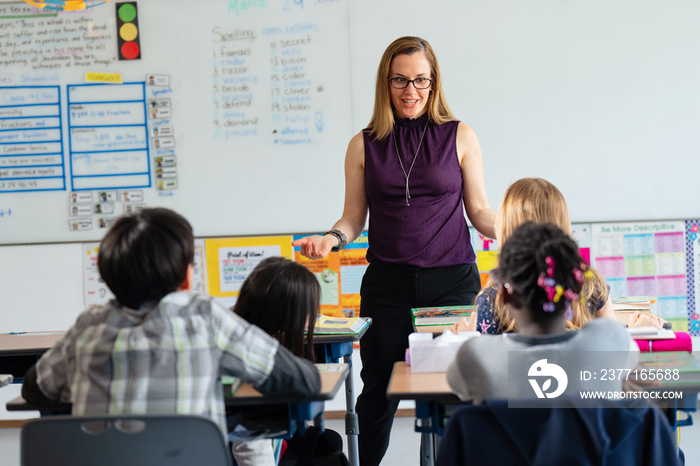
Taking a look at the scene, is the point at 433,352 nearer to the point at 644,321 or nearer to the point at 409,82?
the point at 644,321

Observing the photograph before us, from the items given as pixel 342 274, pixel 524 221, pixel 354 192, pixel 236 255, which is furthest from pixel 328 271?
pixel 524 221

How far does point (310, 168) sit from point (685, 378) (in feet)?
7.70

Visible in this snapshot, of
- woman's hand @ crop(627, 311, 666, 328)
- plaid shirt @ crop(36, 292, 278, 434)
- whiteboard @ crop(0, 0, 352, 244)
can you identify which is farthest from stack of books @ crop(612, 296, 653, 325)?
whiteboard @ crop(0, 0, 352, 244)

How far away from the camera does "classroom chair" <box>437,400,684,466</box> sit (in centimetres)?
101

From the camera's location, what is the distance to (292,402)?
4.47 feet

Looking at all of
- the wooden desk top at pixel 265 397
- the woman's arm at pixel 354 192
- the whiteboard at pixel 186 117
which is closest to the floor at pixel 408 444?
the whiteboard at pixel 186 117

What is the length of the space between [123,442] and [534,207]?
1111mm

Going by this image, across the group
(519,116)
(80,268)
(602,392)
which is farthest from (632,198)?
(80,268)

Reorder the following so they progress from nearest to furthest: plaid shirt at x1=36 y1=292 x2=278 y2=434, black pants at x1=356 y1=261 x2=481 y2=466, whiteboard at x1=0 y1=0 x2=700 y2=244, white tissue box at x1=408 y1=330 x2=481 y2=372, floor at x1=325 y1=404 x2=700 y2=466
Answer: plaid shirt at x1=36 y1=292 x2=278 y2=434 < white tissue box at x1=408 y1=330 x2=481 y2=372 < black pants at x1=356 y1=261 x2=481 y2=466 < floor at x1=325 y1=404 x2=700 y2=466 < whiteboard at x1=0 y1=0 x2=700 y2=244

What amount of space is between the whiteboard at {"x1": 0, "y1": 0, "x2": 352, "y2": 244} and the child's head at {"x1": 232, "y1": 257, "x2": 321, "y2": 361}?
1751 millimetres

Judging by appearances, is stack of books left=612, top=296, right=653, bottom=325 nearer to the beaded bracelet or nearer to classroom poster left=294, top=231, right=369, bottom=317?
the beaded bracelet

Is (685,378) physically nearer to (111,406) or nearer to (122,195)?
(111,406)

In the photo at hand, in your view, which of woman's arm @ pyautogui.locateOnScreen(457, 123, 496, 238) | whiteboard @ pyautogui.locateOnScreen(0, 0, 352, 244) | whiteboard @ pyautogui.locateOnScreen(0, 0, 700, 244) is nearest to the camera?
woman's arm @ pyautogui.locateOnScreen(457, 123, 496, 238)

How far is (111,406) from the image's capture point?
1.17 meters
